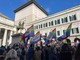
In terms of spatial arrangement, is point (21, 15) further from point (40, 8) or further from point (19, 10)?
point (40, 8)

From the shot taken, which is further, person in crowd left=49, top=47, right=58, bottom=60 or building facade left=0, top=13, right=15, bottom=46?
building facade left=0, top=13, right=15, bottom=46

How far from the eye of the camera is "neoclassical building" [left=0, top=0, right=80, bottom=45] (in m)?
27.7

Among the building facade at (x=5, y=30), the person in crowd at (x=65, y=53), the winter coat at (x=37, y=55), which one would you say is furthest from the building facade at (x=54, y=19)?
the person in crowd at (x=65, y=53)

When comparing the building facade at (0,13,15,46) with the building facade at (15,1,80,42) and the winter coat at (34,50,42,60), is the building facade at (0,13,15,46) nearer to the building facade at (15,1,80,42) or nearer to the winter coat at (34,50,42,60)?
the building facade at (15,1,80,42)

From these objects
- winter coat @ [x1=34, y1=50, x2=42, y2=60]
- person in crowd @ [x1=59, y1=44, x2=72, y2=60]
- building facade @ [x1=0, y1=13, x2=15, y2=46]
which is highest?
building facade @ [x1=0, y1=13, x2=15, y2=46]

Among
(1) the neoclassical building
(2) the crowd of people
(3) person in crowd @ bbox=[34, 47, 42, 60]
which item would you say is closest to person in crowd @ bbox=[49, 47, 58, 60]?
(2) the crowd of people

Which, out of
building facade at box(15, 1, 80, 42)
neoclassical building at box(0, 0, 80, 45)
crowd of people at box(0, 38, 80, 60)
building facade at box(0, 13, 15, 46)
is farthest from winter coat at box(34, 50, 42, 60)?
building facade at box(0, 13, 15, 46)

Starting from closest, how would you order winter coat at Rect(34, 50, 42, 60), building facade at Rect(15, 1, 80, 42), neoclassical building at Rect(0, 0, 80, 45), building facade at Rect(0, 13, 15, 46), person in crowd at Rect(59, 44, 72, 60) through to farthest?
person in crowd at Rect(59, 44, 72, 60), winter coat at Rect(34, 50, 42, 60), building facade at Rect(15, 1, 80, 42), neoclassical building at Rect(0, 0, 80, 45), building facade at Rect(0, 13, 15, 46)

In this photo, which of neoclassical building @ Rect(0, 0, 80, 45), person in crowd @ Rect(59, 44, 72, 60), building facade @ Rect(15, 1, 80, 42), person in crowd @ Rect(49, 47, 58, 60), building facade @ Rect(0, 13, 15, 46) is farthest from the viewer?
building facade @ Rect(0, 13, 15, 46)

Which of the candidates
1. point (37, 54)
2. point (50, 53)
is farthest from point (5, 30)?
point (50, 53)

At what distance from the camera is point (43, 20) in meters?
35.0

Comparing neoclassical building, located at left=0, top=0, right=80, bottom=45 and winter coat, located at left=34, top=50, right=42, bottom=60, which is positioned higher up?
neoclassical building, located at left=0, top=0, right=80, bottom=45

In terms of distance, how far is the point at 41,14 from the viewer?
50.0m

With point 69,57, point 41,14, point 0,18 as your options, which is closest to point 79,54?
point 69,57
